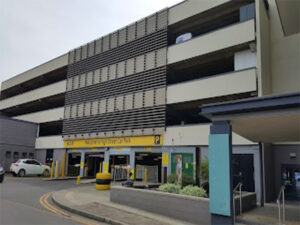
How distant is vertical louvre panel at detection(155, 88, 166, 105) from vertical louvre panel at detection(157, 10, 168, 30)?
5.09 m

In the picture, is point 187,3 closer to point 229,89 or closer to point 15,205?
point 229,89

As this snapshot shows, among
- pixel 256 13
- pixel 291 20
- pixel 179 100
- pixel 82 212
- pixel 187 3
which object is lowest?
pixel 82 212

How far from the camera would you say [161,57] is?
20.7m

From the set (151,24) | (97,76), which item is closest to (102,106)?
(97,76)

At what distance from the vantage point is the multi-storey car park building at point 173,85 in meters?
15.5

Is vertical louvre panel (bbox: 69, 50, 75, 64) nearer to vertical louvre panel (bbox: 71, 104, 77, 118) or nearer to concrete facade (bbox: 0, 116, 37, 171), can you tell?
vertical louvre panel (bbox: 71, 104, 77, 118)

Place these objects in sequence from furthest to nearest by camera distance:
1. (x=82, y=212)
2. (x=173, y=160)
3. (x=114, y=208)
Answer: (x=173, y=160)
(x=114, y=208)
(x=82, y=212)

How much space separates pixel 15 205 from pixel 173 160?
1062 centimetres

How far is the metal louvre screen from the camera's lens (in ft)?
67.8

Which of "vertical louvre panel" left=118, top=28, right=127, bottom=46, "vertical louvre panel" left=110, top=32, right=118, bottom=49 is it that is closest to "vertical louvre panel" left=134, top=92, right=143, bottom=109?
"vertical louvre panel" left=118, top=28, right=127, bottom=46

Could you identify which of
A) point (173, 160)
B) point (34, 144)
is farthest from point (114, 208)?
point (34, 144)

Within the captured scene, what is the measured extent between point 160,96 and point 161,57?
120 inches

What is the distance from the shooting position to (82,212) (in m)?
9.88

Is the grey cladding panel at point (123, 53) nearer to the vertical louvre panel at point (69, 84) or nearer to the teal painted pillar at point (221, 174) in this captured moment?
the vertical louvre panel at point (69, 84)
